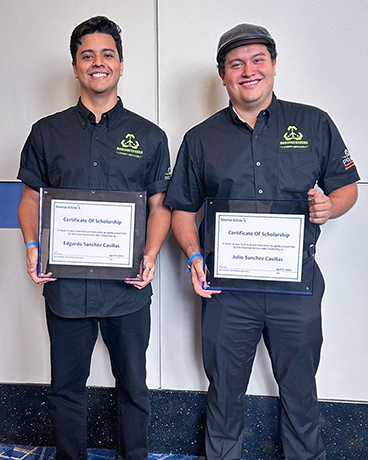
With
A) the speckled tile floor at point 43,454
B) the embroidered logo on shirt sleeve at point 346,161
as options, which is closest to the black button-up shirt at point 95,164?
the embroidered logo on shirt sleeve at point 346,161

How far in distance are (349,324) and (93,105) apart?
4.49 feet

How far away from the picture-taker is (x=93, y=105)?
165 cm

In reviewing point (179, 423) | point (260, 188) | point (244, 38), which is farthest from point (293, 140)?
point (179, 423)

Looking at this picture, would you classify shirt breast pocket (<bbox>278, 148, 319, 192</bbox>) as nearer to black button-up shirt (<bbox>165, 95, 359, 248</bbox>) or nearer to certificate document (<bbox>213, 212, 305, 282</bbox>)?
black button-up shirt (<bbox>165, 95, 359, 248</bbox>)

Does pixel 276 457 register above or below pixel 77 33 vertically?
below

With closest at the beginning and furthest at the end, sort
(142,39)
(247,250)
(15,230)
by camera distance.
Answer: (247,250), (142,39), (15,230)

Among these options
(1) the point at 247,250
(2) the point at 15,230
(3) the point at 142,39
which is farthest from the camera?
(2) the point at 15,230

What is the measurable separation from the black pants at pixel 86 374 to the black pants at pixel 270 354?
25 cm

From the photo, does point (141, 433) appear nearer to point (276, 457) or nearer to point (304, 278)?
point (276, 457)

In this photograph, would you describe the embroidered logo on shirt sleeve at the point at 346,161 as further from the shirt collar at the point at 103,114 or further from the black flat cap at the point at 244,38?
the shirt collar at the point at 103,114

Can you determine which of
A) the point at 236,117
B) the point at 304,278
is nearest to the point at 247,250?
the point at 304,278

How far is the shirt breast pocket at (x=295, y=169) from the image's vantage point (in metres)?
1.56

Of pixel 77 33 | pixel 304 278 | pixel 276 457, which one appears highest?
pixel 77 33

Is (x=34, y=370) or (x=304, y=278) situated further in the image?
(x=34, y=370)
